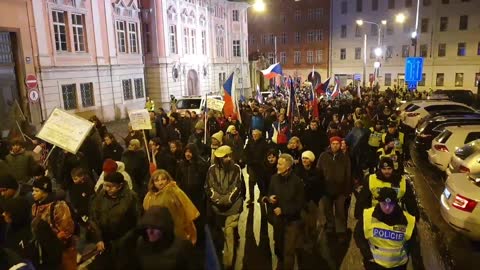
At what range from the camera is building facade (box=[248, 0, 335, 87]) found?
5972 cm

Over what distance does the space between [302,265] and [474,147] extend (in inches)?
212

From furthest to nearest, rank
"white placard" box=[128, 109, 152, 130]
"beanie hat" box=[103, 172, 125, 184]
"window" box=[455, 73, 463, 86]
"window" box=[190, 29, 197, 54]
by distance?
"window" box=[455, 73, 463, 86] < "window" box=[190, 29, 197, 54] < "white placard" box=[128, 109, 152, 130] < "beanie hat" box=[103, 172, 125, 184]

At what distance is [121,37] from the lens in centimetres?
2936

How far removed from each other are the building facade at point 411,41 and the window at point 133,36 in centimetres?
3131

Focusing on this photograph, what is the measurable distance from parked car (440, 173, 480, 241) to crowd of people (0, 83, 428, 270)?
1.13m

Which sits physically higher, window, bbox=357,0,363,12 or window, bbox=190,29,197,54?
window, bbox=357,0,363,12

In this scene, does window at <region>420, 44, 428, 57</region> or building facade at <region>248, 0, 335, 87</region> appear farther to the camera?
building facade at <region>248, 0, 335, 87</region>

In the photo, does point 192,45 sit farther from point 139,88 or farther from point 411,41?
point 411,41

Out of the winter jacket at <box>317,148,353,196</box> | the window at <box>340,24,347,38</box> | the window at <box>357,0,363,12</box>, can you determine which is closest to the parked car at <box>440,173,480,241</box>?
the winter jacket at <box>317,148,353,196</box>

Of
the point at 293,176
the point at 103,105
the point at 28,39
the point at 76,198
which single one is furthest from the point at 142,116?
the point at 103,105

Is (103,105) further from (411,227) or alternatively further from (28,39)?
(411,227)

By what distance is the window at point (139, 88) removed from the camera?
30.8m

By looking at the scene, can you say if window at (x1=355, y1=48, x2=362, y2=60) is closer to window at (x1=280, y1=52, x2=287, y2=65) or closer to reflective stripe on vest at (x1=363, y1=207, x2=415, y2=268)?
window at (x1=280, y1=52, x2=287, y2=65)

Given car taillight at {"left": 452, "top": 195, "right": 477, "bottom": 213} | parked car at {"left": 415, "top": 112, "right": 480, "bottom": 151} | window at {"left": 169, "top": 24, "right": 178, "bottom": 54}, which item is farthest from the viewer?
window at {"left": 169, "top": 24, "right": 178, "bottom": 54}
